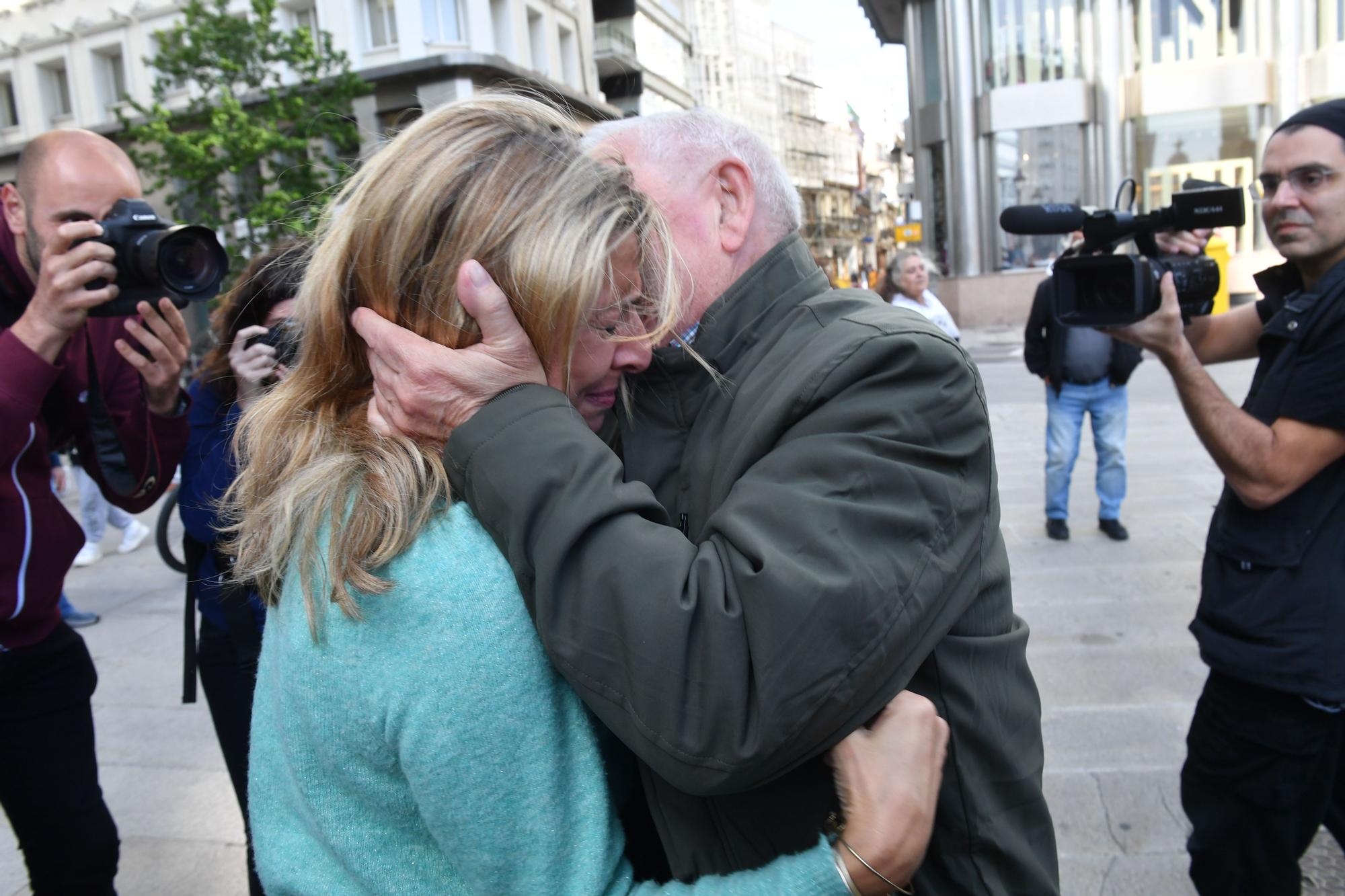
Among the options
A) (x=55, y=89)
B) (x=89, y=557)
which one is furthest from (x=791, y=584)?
(x=55, y=89)

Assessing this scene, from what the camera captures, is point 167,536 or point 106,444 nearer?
point 106,444

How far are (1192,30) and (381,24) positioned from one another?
806 inches

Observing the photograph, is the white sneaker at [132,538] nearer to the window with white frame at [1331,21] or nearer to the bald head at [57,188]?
the bald head at [57,188]

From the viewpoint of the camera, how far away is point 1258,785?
213cm

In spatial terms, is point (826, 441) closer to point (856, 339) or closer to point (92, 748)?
point (856, 339)

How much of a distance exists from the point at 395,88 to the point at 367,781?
2771 centimetres

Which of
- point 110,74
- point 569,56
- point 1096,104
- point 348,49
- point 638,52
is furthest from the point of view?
point 638,52

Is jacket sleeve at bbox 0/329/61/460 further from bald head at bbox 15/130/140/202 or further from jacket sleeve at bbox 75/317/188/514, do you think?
bald head at bbox 15/130/140/202

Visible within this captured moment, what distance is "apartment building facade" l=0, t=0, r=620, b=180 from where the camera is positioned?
2555cm

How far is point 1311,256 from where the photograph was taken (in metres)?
2.31

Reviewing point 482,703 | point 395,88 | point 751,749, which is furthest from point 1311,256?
point 395,88

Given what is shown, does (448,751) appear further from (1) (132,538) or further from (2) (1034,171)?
(2) (1034,171)

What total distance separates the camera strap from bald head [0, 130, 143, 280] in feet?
0.95

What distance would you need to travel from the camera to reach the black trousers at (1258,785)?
2.10m
